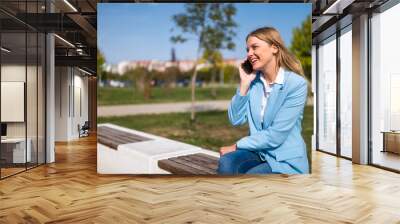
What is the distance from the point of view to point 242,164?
20.1 ft

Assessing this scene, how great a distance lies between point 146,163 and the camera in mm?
6273

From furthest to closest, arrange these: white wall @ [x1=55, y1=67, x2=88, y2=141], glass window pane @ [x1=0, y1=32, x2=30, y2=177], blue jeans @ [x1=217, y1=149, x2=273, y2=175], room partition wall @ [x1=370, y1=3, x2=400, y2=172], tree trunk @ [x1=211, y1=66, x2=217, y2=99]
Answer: white wall @ [x1=55, y1=67, x2=88, y2=141]
room partition wall @ [x1=370, y1=3, x2=400, y2=172]
tree trunk @ [x1=211, y1=66, x2=217, y2=99]
glass window pane @ [x1=0, y1=32, x2=30, y2=177]
blue jeans @ [x1=217, y1=149, x2=273, y2=175]

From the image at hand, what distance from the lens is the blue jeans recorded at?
609cm

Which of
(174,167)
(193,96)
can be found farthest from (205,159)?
(193,96)

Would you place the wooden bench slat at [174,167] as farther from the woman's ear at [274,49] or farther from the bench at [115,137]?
the woman's ear at [274,49]

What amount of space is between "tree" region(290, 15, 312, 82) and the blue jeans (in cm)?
149

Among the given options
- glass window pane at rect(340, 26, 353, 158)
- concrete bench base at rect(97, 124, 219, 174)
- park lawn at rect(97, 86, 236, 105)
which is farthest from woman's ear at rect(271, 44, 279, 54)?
glass window pane at rect(340, 26, 353, 158)

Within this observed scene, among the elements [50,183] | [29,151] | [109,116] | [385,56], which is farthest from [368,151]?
[29,151]

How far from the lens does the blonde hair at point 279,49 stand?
6105 mm

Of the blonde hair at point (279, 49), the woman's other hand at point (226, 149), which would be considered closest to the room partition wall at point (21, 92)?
the woman's other hand at point (226, 149)

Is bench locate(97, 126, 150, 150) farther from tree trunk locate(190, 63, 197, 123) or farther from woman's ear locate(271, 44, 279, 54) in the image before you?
woman's ear locate(271, 44, 279, 54)

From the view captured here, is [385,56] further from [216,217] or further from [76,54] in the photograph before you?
[76,54]

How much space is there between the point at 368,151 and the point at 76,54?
26.0 feet

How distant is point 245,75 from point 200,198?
2141mm
